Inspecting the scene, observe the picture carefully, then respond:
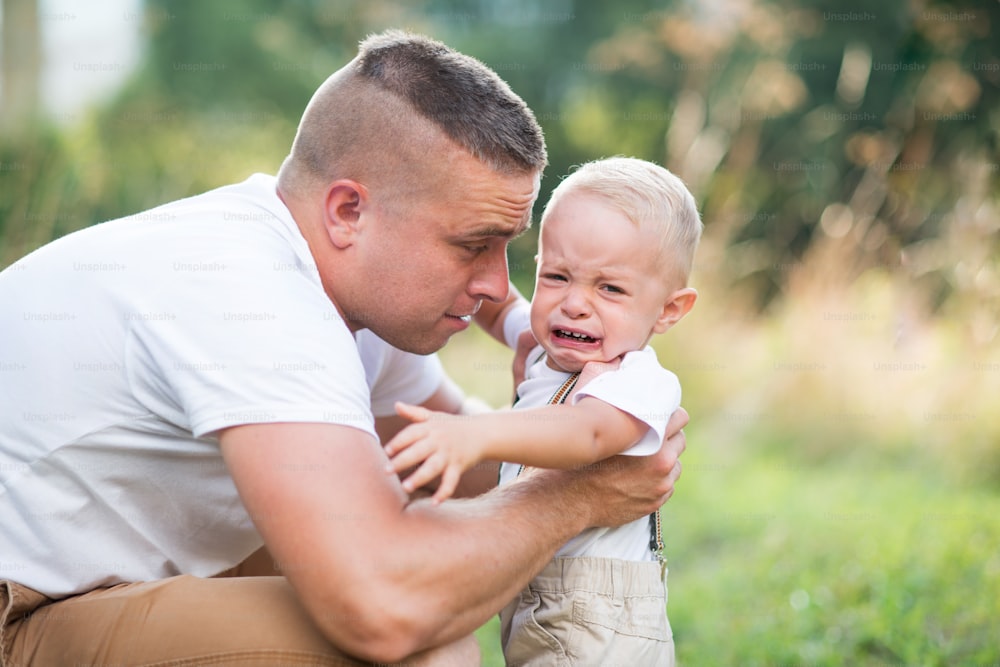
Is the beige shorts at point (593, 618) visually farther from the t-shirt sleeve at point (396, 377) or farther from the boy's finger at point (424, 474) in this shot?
the t-shirt sleeve at point (396, 377)

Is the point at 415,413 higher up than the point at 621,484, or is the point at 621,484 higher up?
the point at 415,413

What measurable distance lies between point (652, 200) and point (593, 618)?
1065mm

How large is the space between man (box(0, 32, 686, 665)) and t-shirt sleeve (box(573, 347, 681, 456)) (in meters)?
0.11

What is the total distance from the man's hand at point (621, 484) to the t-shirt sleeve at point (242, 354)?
0.59 metres

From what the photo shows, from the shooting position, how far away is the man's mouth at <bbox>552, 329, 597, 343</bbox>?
8.57 feet

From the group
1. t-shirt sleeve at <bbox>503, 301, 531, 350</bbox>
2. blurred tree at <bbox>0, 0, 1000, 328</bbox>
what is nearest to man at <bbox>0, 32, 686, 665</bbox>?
t-shirt sleeve at <bbox>503, 301, 531, 350</bbox>

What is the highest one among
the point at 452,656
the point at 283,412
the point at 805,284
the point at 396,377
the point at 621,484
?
the point at 283,412

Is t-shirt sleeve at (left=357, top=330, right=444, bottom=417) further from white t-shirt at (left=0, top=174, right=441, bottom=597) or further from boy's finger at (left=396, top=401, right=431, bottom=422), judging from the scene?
boy's finger at (left=396, top=401, right=431, bottom=422)

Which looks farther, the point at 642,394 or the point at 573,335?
the point at 573,335

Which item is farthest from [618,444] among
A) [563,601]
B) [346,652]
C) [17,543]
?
[17,543]

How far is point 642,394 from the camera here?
93.5 inches

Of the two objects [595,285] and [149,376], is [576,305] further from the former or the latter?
[149,376]

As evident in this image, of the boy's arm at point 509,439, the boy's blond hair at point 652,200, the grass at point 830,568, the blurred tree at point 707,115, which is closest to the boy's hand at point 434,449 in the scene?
the boy's arm at point 509,439

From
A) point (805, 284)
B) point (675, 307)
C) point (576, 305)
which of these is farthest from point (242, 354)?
point (805, 284)
